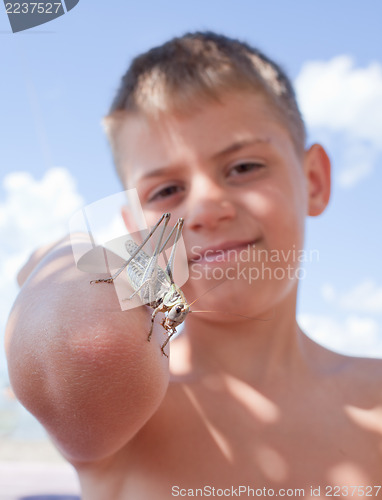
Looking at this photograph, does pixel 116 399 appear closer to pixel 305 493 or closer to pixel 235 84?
pixel 305 493

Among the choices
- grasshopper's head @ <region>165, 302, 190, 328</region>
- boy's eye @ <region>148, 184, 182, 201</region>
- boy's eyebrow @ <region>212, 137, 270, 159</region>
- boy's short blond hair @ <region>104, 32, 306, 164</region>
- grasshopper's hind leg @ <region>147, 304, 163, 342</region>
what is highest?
boy's short blond hair @ <region>104, 32, 306, 164</region>

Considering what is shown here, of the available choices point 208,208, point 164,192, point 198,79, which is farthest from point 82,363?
point 198,79

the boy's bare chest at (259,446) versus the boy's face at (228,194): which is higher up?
the boy's face at (228,194)

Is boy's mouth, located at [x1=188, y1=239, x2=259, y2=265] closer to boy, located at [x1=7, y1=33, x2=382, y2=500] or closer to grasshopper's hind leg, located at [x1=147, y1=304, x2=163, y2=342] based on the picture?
boy, located at [x1=7, y1=33, x2=382, y2=500]

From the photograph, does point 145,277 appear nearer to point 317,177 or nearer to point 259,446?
point 259,446

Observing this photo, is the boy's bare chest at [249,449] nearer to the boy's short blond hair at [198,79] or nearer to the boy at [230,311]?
the boy at [230,311]

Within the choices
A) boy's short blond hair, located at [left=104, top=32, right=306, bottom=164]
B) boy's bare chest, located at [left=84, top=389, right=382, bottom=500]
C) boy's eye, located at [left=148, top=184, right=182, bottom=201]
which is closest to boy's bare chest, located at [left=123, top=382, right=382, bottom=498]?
boy's bare chest, located at [left=84, top=389, right=382, bottom=500]

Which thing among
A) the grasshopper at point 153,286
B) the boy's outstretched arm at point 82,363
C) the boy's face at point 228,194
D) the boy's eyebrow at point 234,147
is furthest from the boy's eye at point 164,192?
the boy's outstretched arm at point 82,363
